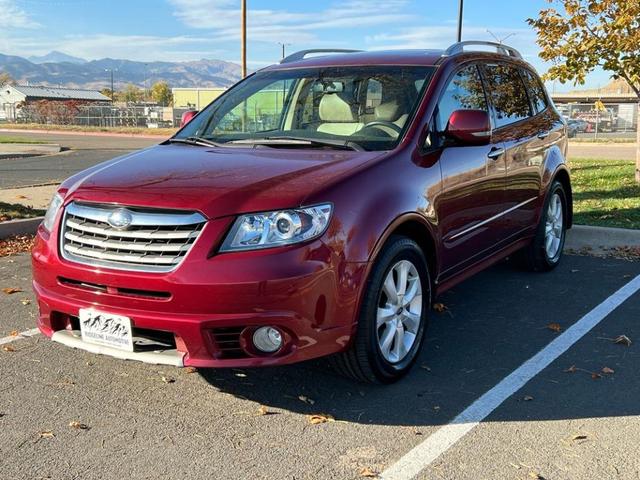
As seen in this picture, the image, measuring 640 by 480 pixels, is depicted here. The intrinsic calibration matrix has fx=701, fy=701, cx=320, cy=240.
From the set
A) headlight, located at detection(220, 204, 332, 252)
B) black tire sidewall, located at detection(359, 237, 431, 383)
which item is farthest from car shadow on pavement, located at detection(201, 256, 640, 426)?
headlight, located at detection(220, 204, 332, 252)

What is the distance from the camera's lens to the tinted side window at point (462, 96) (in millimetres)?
4508

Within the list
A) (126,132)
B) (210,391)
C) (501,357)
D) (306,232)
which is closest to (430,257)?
(501,357)

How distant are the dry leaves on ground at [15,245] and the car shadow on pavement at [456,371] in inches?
159

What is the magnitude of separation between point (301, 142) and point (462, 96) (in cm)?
132

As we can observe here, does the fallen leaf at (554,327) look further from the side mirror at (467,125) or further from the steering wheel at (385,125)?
the steering wheel at (385,125)

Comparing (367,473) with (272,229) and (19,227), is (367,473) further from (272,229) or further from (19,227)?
(19,227)

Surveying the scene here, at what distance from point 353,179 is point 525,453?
152 centimetres

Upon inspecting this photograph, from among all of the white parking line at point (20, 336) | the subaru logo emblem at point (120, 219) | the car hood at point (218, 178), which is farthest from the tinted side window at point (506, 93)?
the white parking line at point (20, 336)

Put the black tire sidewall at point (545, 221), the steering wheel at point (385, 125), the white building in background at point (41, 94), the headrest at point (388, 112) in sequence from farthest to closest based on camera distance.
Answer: the white building in background at point (41, 94) → the black tire sidewall at point (545, 221) → the headrest at point (388, 112) → the steering wheel at point (385, 125)

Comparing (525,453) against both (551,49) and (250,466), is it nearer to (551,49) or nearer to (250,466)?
(250,466)

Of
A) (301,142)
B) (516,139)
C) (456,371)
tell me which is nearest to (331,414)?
(456,371)

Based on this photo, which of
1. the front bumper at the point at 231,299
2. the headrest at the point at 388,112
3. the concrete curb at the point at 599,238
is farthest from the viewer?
the concrete curb at the point at 599,238

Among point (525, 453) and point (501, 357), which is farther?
point (501, 357)

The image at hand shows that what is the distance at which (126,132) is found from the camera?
4441 cm
